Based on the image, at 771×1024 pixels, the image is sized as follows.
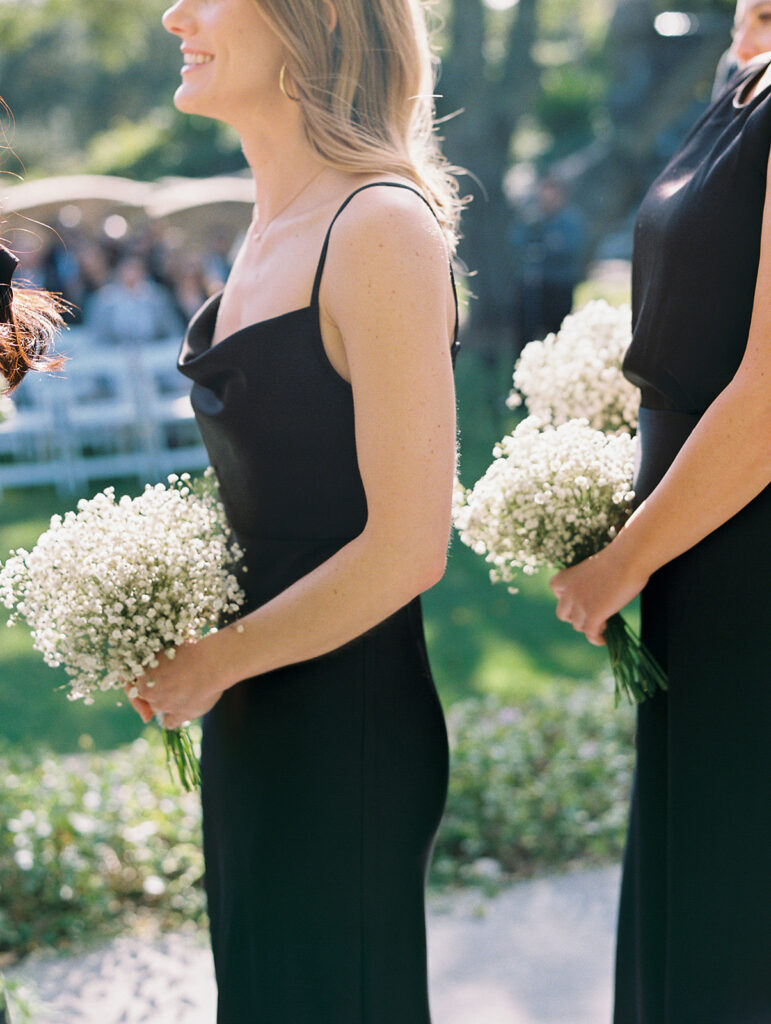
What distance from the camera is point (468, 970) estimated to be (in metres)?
3.46

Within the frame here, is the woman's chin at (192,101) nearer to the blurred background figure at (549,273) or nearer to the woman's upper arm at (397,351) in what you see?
the woman's upper arm at (397,351)

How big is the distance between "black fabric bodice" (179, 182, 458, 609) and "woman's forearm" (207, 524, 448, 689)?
0.11 metres

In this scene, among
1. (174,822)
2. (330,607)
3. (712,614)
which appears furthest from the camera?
(174,822)

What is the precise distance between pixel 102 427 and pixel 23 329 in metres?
9.72

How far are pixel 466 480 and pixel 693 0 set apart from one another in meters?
17.9

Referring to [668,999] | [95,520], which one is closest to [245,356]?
[95,520]

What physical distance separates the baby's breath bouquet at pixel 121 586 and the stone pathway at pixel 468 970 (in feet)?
5.95

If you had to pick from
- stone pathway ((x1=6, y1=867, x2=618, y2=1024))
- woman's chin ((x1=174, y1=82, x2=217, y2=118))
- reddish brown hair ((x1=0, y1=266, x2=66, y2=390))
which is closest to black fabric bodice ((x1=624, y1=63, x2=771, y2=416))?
woman's chin ((x1=174, y1=82, x2=217, y2=118))

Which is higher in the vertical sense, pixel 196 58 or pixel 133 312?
pixel 133 312

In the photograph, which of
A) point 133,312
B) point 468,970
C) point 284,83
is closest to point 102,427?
point 133,312

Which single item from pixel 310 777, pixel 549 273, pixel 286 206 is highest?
Answer: pixel 549 273

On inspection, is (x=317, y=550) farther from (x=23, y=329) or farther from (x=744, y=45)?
(x=744, y=45)

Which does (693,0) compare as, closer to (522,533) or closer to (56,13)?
(56,13)

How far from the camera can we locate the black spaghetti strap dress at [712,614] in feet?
6.17
